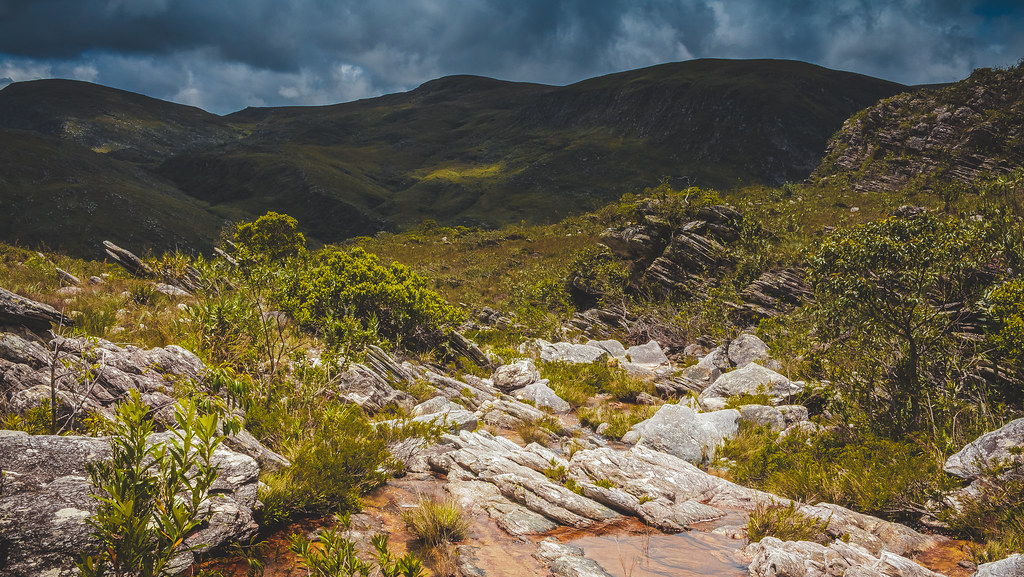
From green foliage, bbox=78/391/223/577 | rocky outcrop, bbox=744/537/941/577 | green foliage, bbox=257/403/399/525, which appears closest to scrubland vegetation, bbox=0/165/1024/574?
green foliage, bbox=257/403/399/525

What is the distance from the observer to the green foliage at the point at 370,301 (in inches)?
557

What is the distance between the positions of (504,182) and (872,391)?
118910 mm

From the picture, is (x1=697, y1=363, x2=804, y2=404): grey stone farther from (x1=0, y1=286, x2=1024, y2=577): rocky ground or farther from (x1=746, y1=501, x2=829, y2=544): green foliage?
(x1=746, y1=501, x2=829, y2=544): green foliage

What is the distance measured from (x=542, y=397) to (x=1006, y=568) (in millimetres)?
11411

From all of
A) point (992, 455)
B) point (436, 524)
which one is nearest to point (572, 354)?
point (992, 455)

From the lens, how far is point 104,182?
80188mm

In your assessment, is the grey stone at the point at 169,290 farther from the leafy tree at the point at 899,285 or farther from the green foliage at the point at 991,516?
the green foliage at the point at 991,516

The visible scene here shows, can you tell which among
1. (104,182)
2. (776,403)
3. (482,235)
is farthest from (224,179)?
(776,403)

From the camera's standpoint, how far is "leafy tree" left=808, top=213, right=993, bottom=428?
10.9 m

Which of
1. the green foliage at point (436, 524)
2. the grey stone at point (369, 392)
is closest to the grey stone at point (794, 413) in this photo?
the grey stone at point (369, 392)

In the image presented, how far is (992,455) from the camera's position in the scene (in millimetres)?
7656

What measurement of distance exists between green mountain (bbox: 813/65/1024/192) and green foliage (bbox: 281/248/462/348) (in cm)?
4923

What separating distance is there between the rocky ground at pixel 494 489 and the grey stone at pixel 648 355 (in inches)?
416

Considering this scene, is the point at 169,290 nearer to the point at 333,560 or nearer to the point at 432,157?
the point at 333,560
